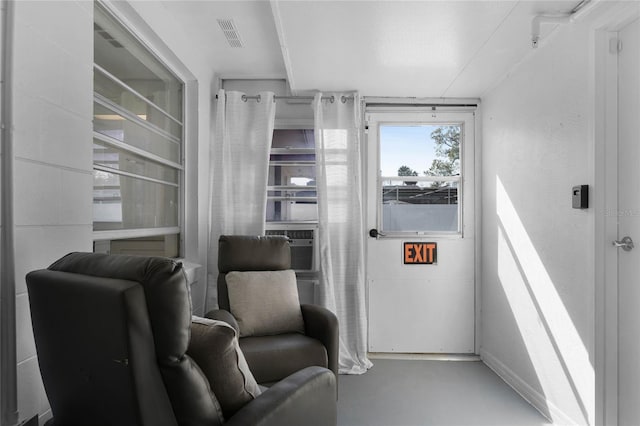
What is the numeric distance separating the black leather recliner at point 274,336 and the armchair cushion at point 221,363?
105 centimetres

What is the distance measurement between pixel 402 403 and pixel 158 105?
8.48 feet

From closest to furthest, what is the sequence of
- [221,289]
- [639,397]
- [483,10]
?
[639,397] < [483,10] < [221,289]

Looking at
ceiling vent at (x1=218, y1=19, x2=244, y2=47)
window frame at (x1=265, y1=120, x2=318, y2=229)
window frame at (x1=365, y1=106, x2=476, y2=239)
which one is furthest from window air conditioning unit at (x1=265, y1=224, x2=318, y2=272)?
ceiling vent at (x1=218, y1=19, x2=244, y2=47)

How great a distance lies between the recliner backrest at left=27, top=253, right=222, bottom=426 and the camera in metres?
0.94

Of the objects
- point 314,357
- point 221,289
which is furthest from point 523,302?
point 221,289

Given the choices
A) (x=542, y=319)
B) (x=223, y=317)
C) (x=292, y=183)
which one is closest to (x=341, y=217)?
(x=292, y=183)

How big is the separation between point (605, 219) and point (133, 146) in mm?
2574

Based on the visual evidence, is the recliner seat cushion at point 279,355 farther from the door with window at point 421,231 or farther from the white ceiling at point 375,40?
the white ceiling at point 375,40

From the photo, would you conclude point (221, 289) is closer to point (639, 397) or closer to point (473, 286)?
point (473, 286)

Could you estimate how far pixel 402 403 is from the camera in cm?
242

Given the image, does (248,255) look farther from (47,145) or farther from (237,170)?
(47,145)

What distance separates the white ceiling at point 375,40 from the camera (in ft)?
6.35

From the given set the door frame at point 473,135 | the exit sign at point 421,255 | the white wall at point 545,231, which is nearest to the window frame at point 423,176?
the door frame at point 473,135

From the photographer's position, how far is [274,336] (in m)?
2.42
